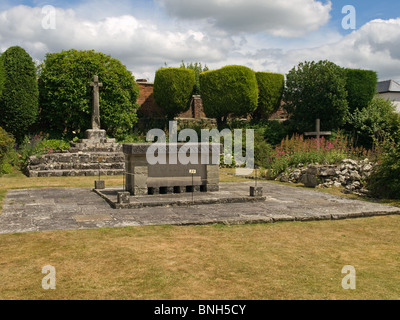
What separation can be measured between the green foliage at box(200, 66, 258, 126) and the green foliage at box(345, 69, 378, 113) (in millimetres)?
5265

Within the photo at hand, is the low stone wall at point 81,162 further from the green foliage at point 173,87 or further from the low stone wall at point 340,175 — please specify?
the low stone wall at point 340,175

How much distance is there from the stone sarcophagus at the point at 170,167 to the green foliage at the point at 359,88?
50.4 ft

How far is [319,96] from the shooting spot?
853 inches

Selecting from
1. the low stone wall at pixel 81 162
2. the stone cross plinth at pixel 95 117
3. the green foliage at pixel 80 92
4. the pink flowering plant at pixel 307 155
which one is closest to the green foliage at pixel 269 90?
the green foliage at pixel 80 92

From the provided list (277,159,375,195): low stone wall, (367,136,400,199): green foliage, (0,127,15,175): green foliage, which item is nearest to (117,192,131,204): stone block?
(277,159,375,195): low stone wall

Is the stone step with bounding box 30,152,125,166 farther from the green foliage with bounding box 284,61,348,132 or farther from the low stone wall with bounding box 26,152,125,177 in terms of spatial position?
the green foliage with bounding box 284,61,348,132

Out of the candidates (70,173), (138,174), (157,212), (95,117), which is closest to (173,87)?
(95,117)

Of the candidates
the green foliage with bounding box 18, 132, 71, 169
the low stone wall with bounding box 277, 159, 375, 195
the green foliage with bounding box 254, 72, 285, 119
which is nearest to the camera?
the low stone wall with bounding box 277, 159, 375, 195

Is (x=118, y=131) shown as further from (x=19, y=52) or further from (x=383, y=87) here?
(x=383, y=87)

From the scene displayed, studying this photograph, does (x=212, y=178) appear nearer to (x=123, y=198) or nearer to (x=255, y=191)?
(x=255, y=191)

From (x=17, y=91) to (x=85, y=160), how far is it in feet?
18.1

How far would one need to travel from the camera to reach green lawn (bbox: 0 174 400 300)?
373cm

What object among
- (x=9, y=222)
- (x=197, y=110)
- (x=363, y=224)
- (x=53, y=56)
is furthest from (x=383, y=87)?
(x=9, y=222)
